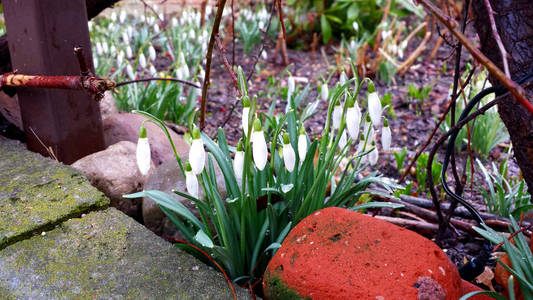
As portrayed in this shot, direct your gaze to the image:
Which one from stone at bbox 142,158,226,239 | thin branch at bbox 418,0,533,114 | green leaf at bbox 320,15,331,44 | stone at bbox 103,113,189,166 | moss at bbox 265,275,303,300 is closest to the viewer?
thin branch at bbox 418,0,533,114

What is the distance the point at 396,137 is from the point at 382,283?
8.46 feet

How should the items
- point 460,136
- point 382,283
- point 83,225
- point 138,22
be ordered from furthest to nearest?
1. point 138,22
2. point 460,136
3. point 83,225
4. point 382,283

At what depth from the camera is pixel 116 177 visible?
6.82 ft

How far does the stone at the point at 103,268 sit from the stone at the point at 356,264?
17 cm

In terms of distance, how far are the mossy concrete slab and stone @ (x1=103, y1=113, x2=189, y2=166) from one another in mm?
639

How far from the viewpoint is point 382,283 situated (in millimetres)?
1233

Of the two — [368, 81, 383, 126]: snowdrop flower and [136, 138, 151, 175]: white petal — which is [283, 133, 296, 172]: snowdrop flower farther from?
[136, 138, 151, 175]: white petal

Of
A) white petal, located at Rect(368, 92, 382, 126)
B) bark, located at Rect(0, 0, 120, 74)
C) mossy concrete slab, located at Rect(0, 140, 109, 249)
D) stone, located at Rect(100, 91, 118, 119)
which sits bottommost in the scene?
mossy concrete slab, located at Rect(0, 140, 109, 249)

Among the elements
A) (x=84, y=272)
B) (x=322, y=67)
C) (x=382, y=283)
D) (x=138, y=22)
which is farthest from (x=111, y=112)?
(x=138, y=22)

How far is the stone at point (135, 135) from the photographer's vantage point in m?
2.60

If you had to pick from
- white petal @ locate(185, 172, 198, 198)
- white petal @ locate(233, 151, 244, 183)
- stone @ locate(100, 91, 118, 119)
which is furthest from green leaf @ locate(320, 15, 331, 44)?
white petal @ locate(185, 172, 198, 198)

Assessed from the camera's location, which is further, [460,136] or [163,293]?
[460,136]

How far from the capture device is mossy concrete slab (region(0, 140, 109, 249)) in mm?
1586

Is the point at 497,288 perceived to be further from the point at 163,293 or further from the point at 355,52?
the point at 355,52
